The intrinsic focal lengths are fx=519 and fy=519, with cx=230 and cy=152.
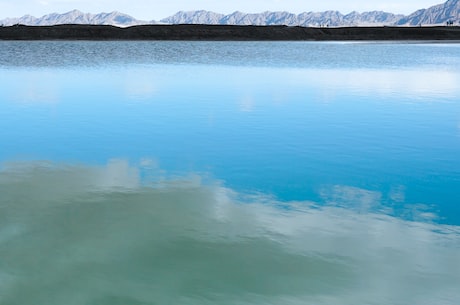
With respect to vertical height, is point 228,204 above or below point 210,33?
above

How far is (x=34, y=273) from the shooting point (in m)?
9.05

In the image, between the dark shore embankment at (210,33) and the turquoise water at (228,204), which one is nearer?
the turquoise water at (228,204)

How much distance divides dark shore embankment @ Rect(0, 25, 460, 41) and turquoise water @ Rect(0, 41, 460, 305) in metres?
115

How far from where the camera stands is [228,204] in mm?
12938

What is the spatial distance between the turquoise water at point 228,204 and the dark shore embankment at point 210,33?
378 feet

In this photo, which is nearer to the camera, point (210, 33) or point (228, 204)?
point (228, 204)

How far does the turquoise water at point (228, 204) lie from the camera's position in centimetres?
878

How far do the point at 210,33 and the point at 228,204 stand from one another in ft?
465

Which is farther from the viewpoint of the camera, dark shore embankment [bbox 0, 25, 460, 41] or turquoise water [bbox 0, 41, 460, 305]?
dark shore embankment [bbox 0, 25, 460, 41]

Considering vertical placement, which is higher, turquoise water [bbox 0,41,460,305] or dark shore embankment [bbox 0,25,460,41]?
turquoise water [bbox 0,41,460,305]

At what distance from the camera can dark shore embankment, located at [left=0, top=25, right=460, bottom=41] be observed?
443 feet

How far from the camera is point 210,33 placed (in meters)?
150

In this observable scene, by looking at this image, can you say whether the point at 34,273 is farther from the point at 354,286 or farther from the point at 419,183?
the point at 419,183

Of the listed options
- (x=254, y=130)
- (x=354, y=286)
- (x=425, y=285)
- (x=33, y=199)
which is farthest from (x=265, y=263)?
(x=254, y=130)
